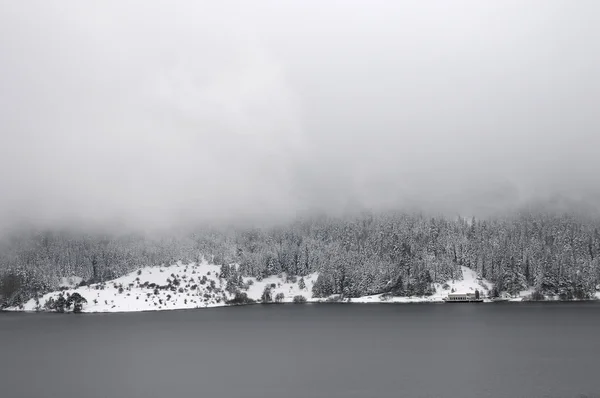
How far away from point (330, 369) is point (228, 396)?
33.5 metres

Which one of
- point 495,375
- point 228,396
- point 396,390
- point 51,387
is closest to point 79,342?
point 51,387

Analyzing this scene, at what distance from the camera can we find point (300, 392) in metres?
100

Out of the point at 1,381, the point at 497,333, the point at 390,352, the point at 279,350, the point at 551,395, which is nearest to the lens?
the point at 551,395

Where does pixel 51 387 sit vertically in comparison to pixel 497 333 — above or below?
above

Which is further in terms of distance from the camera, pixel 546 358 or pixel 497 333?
pixel 497 333

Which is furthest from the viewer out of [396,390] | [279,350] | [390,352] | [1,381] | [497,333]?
[497,333]

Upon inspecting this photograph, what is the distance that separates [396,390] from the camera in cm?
9850

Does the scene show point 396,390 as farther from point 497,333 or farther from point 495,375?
point 497,333

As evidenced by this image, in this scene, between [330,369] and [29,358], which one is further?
[29,358]

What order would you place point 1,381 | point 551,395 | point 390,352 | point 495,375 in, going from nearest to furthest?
point 551,395 < point 495,375 < point 1,381 < point 390,352

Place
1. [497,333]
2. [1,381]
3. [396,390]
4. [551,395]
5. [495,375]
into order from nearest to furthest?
1. [551,395]
2. [396,390]
3. [495,375]
4. [1,381]
5. [497,333]

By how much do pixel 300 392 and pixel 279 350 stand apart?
58988mm

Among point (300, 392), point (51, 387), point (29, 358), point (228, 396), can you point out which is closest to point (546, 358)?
point (300, 392)

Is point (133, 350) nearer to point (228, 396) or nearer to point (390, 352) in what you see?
point (228, 396)
